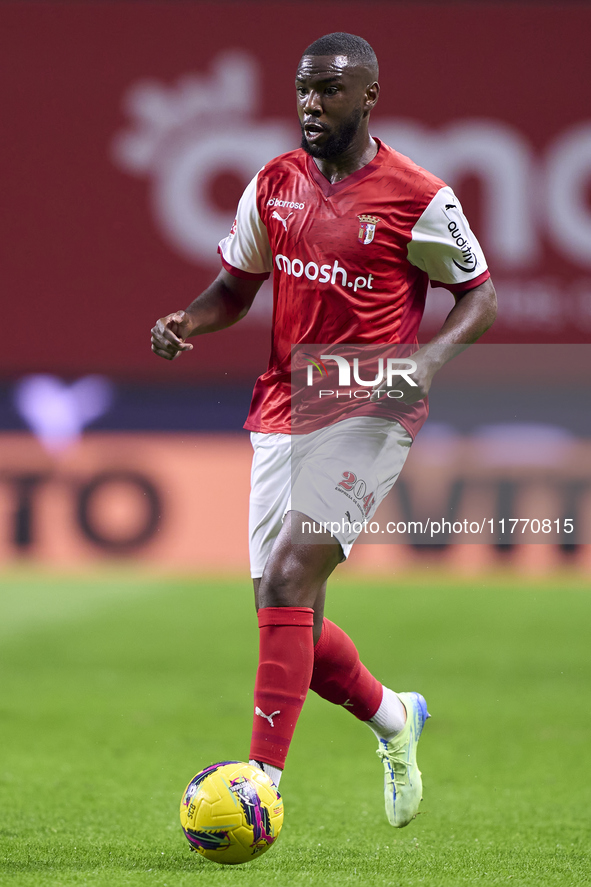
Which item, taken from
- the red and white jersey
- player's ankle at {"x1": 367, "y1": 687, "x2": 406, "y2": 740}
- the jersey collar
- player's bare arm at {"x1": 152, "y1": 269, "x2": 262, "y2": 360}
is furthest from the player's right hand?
player's ankle at {"x1": 367, "y1": 687, "x2": 406, "y2": 740}

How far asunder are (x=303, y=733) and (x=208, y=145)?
20.8ft

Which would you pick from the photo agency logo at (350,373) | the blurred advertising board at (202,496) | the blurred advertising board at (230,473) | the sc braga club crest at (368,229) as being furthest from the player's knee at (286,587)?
the blurred advertising board at (202,496)

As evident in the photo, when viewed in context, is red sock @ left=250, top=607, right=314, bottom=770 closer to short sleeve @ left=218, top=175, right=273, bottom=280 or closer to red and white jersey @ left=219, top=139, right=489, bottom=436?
red and white jersey @ left=219, top=139, right=489, bottom=436

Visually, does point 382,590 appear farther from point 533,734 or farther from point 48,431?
point 533,734

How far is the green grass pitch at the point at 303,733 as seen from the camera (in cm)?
305

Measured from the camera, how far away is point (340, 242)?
3.13 metres

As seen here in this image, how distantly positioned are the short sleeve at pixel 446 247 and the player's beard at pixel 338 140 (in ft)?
0.89

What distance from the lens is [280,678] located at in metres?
2.88

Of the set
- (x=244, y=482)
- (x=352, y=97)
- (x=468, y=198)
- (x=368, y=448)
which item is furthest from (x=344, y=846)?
(x=468, y=198)

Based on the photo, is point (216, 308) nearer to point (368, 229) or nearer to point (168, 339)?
point (168, 339)

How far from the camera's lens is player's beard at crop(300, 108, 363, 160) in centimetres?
311

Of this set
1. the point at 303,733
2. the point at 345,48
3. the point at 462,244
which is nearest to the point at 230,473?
the point at 303,733

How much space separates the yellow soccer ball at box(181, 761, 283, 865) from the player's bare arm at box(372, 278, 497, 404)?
989 mm

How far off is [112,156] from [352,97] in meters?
7.68
